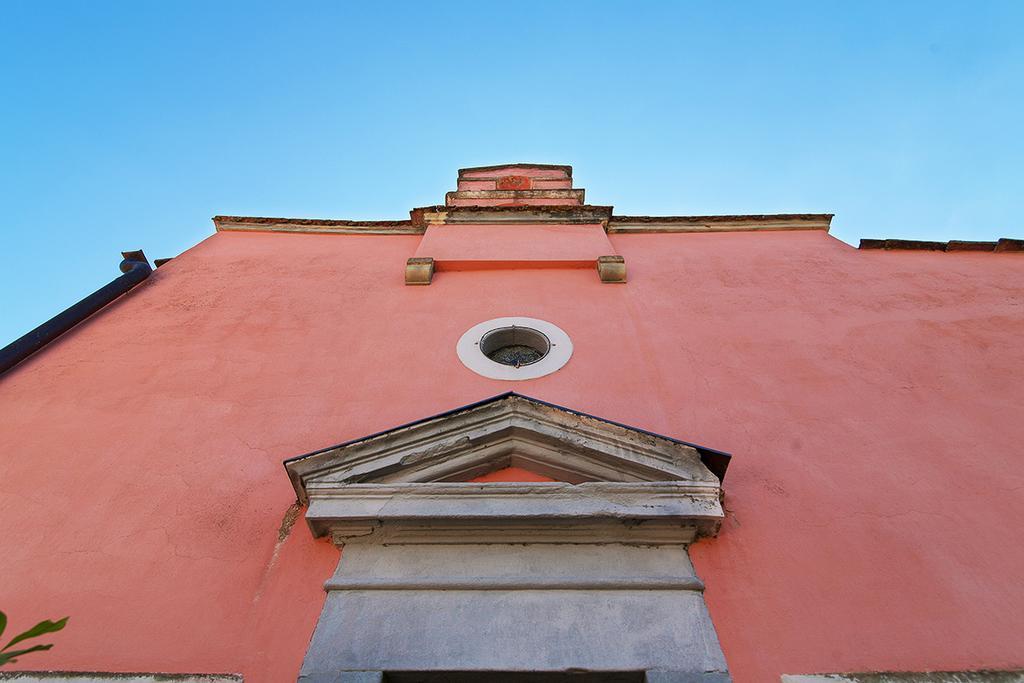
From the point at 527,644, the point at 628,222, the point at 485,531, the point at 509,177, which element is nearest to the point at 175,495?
the point at 485,531

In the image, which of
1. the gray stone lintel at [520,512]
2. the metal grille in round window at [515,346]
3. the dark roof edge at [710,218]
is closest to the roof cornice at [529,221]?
the dark roof edge at [710,218]

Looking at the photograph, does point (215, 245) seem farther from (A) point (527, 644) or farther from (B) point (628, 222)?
(A) point (527, 644)

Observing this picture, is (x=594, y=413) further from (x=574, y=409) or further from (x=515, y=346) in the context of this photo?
(x=515, y=346)

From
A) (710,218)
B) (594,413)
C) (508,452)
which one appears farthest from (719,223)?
(508,452)

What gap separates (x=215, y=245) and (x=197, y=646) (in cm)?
570

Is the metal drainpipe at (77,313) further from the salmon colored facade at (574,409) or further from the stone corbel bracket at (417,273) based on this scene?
the stone corbel bracket at (417,273)

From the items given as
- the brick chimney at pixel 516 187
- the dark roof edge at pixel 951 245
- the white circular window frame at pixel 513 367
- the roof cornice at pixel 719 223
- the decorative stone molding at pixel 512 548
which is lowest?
the decorative stone molding at pixel 512 548

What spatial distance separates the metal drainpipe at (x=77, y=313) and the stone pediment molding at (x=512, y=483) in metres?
2.96

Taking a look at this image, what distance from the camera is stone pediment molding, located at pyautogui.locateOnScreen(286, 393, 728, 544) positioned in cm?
352

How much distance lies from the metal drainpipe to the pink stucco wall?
10 cm

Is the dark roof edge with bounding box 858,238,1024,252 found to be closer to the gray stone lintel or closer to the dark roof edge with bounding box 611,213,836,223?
the dark roof edge with bounding box 611,213,836,223

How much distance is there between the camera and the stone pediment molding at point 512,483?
3518mm

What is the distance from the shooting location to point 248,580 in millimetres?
3457

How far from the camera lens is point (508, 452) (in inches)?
160
